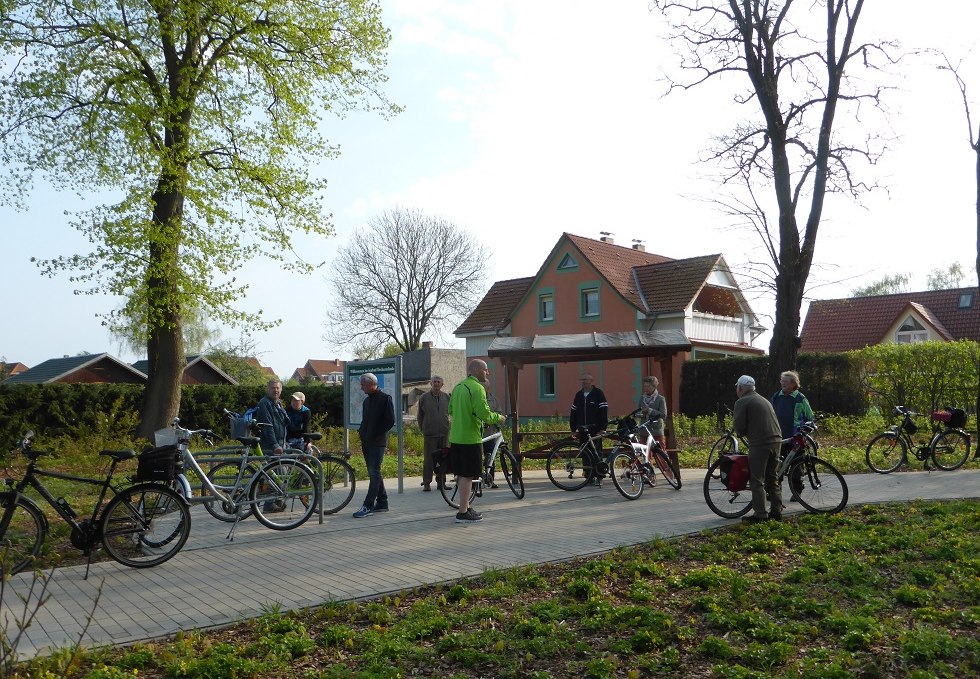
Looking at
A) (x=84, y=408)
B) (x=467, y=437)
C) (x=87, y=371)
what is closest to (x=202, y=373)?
(x=87, y=371)

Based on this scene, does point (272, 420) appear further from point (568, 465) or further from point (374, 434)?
point (568, 465)

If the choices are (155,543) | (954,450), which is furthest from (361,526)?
(954,450)

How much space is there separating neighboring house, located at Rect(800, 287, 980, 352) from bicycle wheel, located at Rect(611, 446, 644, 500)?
111 feet

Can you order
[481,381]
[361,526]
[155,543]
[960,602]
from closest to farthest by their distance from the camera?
[960,602]
[155,543]
[361,526]
[481,381]

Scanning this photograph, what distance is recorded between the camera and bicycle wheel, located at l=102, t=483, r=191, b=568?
7.43 meters

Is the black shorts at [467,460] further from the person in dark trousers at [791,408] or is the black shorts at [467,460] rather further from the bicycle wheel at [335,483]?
the person in dark trousers at [791,408]

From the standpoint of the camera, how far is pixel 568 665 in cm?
477

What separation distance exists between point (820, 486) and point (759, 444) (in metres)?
1.22

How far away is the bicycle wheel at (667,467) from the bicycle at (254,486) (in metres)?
5.36

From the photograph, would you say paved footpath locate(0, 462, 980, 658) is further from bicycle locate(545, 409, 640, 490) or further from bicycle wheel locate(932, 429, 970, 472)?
bicycle wheel locate(932, 429, 970, 472)

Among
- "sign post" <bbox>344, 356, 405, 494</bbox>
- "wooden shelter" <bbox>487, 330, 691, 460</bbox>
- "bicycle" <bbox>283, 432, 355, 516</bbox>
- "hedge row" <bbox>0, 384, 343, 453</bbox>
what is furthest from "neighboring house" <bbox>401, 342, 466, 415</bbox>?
"bicycle" <bbox>283, 432, 355, 516</bbox>

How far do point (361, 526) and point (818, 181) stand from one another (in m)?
12.7

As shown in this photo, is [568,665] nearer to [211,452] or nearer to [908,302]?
[211,452]

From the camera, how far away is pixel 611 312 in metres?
40.9
